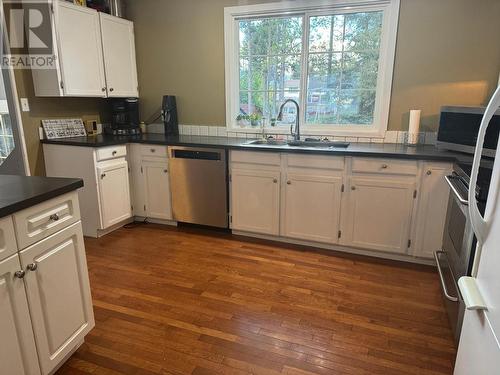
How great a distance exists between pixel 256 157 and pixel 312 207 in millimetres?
651

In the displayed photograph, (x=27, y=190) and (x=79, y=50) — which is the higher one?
(x=79, y=50)

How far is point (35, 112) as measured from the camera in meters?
3.05

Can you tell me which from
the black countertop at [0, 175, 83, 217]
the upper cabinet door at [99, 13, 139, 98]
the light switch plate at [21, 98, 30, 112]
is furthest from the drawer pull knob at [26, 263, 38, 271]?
the upper cabinet door at [99, 13, 139, 98]

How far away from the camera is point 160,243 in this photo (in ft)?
10.0

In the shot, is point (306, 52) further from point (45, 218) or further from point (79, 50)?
point (45, 218)

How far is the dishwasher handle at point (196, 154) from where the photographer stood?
3057 millimetres

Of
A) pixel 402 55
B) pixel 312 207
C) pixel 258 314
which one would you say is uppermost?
pixel 402 55

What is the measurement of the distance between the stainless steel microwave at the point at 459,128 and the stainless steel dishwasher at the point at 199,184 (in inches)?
69.9

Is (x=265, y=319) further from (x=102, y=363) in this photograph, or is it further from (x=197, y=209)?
(x=197, y=209)

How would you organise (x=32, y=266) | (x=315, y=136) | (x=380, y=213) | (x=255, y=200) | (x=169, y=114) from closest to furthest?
(x=32, y=266) → (x=380, y=213) → (x=255, y=200) → (x=315, y=136) → (x=169, y=114)

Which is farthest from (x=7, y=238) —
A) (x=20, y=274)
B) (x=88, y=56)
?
(x=88, y=56)

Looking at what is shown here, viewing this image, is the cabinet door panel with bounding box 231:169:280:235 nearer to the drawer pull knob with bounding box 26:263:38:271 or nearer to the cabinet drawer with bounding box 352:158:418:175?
the cabinet drawer with bounding box 352:158:418:175

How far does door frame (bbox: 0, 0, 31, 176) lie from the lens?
9.22 ft

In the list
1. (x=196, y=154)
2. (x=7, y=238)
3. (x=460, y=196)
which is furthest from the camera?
(x=196, y=154)
